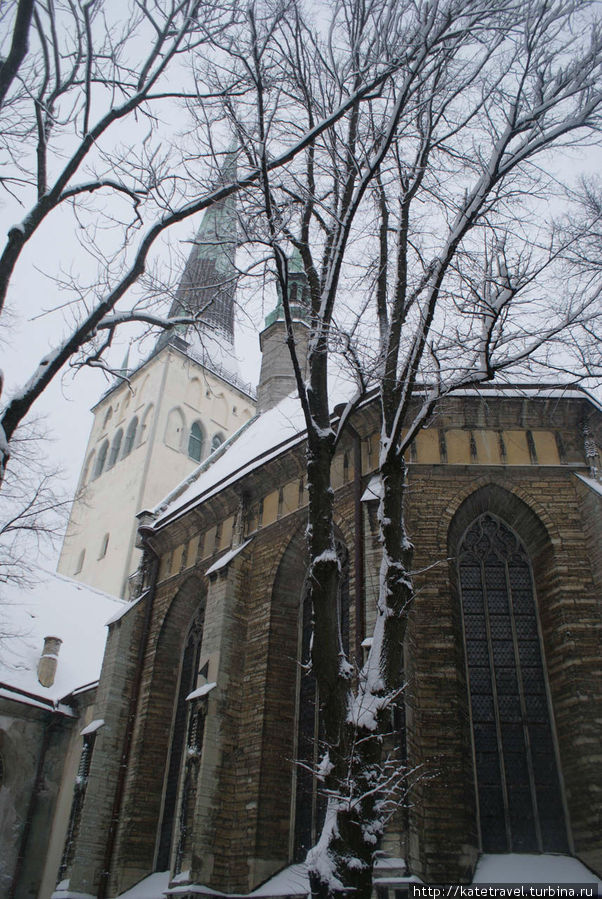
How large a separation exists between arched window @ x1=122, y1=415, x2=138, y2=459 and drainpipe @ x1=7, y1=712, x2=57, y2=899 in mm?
19303

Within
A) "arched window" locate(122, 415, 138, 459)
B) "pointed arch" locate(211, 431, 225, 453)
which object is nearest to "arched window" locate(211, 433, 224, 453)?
"pointed arch" locate(211, 431, 225, 453)

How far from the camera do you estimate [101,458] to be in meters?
37.3

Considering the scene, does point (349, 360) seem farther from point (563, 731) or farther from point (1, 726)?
point (1, 726)

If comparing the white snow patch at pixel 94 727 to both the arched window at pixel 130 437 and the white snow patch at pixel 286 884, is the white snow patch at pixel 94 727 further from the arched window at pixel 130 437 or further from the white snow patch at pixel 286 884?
the arched window at pixel 130 437

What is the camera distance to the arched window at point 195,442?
116 feet

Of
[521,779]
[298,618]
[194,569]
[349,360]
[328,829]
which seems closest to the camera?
[328,829]

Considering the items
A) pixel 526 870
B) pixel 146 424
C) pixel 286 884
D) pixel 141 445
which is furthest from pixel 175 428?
pixel 526 870

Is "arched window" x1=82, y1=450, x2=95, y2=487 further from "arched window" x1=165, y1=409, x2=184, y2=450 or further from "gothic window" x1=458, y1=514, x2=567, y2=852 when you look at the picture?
"gothic window" x1=458, y1=514, x2=567, y2=852

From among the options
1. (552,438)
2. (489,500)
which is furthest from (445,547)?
(552,438)

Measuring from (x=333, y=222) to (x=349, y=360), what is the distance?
Answer: 1.89 metres

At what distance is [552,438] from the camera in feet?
33.6

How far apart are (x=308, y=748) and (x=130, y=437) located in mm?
27154

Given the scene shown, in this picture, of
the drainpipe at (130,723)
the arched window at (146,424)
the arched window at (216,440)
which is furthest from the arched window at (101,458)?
the drainpipe at (130,723)

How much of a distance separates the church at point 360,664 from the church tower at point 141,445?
52.2 feet
